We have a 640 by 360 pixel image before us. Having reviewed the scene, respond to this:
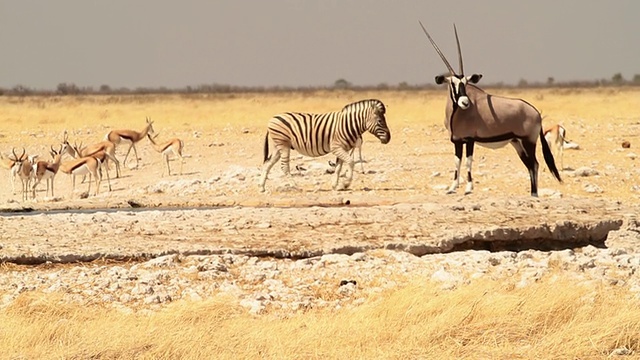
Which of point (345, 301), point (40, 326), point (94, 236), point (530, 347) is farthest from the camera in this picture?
point (94, 236)

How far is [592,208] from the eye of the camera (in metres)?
10.8

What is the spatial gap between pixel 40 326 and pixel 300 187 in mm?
8695

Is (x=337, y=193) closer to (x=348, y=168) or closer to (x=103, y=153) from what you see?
(x=348, y=168)

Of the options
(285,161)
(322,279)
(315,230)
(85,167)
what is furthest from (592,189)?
(85,167)

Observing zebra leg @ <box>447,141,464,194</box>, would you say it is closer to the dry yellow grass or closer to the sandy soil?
the sandy soil

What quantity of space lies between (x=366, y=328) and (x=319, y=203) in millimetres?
5440

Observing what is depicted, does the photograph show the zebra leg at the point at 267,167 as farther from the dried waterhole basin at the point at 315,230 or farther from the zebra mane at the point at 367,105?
the dried waterhole basin at the point at 315,230

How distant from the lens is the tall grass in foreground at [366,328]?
6227 mm

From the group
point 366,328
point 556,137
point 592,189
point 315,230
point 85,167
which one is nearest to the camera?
point 366,328

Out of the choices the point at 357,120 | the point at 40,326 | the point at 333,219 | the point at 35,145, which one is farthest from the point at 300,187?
the point at 35,145

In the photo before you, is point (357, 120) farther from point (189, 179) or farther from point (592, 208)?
point (592, 208)

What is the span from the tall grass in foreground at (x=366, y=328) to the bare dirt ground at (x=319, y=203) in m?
1.66

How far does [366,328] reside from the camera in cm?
666

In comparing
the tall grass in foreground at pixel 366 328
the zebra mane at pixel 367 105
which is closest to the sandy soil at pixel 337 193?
the zebra mane at pixel 367 105
